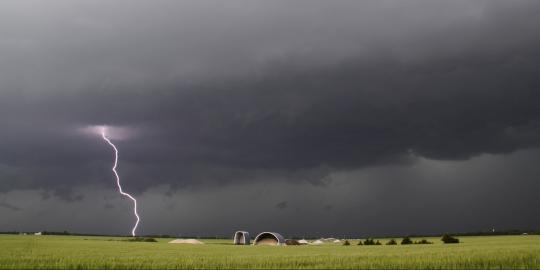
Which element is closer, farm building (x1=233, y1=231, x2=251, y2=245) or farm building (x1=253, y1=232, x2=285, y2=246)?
farm building (x1=253, y1=232, x2=285, y2=246)

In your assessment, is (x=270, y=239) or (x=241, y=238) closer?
(x=270, y=239)

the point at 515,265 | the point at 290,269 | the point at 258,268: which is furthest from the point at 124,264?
the point at 515,265

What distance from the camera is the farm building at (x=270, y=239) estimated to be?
117125 mm

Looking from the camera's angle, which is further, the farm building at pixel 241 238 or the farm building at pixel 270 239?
the farm building at pixel 241 238

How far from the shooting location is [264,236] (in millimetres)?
123000

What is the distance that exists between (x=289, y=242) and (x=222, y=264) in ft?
301

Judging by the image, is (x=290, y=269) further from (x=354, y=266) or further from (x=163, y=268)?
(x=163, y=268)

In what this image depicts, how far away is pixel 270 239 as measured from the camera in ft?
396

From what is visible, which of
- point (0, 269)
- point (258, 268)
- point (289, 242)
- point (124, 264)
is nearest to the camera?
point (0, 269)

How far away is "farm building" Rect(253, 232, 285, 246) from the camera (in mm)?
117125

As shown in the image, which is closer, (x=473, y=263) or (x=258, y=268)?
(x=258, y=268)

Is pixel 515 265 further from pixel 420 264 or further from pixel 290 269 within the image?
pixel 290 269

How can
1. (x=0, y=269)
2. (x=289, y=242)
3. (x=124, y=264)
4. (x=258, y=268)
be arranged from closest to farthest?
(x=0, y=269)
(x=258, y=268)
(x=124, y=264)
(x=289, y=242)

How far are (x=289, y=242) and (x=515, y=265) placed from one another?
306 feet
